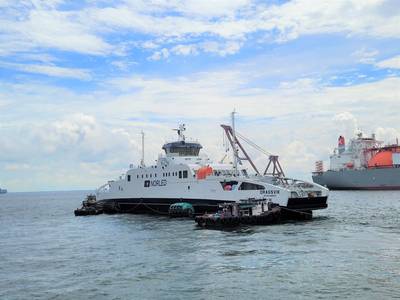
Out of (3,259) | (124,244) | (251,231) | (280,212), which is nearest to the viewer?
(3,259)

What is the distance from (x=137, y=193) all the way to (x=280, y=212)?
26.9m

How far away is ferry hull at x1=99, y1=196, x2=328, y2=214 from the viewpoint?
47.3 meters

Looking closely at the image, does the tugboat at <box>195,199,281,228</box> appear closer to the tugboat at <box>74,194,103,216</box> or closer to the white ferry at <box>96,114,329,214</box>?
the white ferry at <box>96,114,329,214</box>

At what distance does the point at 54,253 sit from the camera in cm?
3400

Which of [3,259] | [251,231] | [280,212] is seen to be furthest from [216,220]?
[3,259]

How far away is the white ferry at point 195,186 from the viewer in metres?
47.9

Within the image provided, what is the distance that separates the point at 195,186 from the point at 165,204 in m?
6.89

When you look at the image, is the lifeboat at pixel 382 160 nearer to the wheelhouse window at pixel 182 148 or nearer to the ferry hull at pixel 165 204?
the wheelhouse window at pixel 182 148

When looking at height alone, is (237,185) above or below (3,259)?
above

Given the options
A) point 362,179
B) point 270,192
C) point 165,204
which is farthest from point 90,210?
point 362,179

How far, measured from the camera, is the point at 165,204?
60.7 meters

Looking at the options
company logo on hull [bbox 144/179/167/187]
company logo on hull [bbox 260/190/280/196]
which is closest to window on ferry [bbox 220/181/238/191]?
company logo on hull [bbox 260/190/280/196]

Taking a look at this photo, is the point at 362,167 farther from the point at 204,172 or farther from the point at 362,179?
the point at 204,172

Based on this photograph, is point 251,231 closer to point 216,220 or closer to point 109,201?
point 216,220
